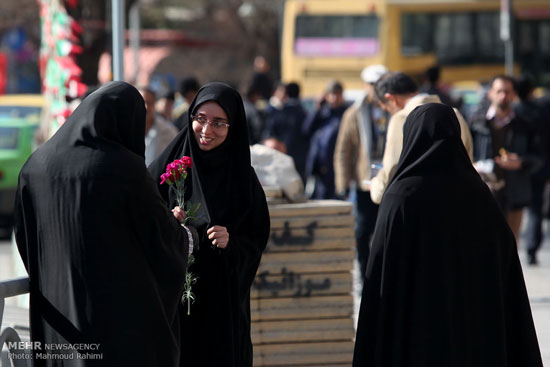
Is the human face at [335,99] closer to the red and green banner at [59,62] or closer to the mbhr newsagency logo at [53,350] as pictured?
the red and green banner at [59,62]

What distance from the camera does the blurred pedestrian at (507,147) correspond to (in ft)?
28.7

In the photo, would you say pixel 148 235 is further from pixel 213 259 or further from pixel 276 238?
pixel 276 238

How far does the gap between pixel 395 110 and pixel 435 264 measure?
6.86 feet

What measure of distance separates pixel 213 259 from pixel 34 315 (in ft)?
2.93

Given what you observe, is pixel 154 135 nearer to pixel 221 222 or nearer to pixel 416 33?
pixel 221 222

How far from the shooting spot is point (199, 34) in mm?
37250

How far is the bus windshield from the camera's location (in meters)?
20.9

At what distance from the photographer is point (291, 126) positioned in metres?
13.3

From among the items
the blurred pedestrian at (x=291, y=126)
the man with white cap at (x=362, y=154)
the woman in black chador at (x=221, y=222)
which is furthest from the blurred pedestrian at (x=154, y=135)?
the blurred pedestrian at (x=291, y=126)

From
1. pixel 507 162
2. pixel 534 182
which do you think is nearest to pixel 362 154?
pixel 507 162

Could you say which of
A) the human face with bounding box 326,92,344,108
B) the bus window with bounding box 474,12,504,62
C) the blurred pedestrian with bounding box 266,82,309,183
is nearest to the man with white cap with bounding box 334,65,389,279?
the human face with bounding box 326,92,344,108

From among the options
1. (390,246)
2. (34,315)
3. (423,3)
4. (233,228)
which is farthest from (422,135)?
(423,3)

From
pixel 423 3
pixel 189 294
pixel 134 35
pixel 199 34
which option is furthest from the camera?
pixel 199 34

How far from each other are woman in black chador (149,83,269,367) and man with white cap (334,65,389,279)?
385 centimetres
